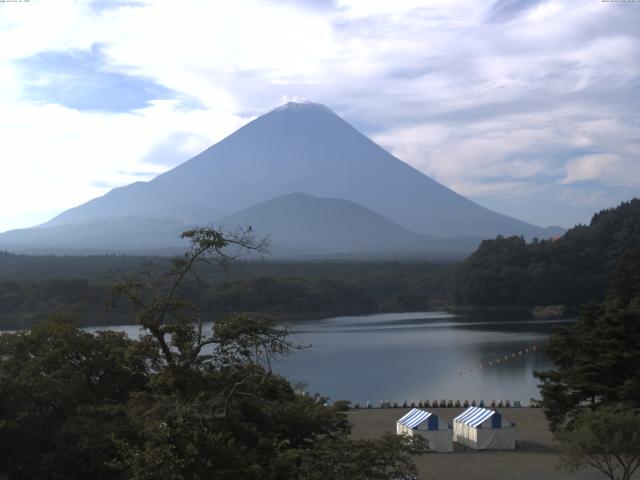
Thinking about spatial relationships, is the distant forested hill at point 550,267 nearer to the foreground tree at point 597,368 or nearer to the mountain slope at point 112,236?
the foreground tree at point 597,368

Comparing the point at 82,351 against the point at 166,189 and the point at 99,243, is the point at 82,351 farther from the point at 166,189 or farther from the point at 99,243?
the point at 166,189

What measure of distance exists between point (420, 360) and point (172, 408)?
77.5ft

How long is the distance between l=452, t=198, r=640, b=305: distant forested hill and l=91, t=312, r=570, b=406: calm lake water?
8119mm

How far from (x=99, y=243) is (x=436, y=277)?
108401 mm

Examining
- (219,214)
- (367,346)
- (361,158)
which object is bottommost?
(367,346)

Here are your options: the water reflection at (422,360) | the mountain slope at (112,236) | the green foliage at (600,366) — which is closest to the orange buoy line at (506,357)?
the water reflection at (422,360)

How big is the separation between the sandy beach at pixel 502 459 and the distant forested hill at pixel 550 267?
110 feet

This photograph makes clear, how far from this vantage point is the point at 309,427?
31.9 feet

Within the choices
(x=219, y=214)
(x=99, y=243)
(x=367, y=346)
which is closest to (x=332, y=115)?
(x=219, y=214)

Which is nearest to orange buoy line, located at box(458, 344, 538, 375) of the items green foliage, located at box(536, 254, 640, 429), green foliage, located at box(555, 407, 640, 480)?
green foliage, located at box(536, 254, 640, 429)

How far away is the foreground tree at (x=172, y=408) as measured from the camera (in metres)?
6.00

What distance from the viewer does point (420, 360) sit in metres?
29.3

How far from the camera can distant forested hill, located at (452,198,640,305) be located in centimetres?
5019

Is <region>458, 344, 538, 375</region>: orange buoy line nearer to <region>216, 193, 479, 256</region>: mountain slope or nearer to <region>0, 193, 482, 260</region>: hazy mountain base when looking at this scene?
<region>0, 193, 482, 260</region>: hazy mountain base
